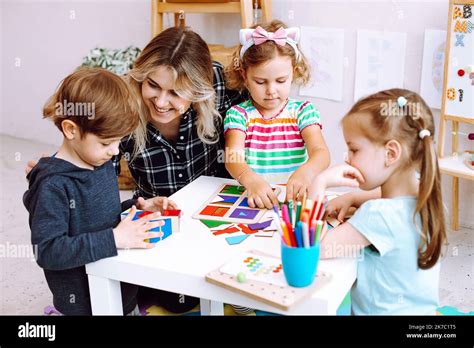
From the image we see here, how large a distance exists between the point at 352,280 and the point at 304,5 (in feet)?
6.69

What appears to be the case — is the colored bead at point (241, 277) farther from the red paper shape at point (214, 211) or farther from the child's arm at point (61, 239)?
the red paper shape at point (214, 211)

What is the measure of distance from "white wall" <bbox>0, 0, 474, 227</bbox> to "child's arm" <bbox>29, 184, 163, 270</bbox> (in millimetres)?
1871

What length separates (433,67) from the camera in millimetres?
2711

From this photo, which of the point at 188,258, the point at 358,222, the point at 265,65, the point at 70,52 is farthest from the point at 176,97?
the point at 70,52

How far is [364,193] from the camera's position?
1521mm

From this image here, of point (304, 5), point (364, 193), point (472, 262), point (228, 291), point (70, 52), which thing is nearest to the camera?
point (228, 291)

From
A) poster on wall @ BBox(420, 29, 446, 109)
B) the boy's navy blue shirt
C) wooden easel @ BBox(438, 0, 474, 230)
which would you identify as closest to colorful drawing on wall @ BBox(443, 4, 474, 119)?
wooden easel @ BBox(438, 0, 474, 230)

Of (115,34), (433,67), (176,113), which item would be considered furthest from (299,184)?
(115,34)

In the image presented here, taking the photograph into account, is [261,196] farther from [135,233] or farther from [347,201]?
[135,233]

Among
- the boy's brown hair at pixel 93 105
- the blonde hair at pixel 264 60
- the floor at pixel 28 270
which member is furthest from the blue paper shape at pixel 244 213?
the floor at pixel 28 270

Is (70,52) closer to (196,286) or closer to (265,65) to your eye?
(265,65)

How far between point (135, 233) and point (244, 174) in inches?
16.6

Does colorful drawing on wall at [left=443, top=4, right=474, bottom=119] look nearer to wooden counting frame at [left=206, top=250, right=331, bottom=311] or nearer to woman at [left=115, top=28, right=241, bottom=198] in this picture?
woman at [left=115, top=28, right=241, bottom=198]

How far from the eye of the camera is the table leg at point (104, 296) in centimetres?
136
